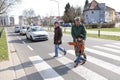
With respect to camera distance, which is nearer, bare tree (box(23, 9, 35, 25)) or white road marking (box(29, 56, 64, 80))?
white road marking (box(29, 56, 64, 80))

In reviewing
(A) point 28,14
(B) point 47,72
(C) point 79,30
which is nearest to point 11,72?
(B) point 47,72

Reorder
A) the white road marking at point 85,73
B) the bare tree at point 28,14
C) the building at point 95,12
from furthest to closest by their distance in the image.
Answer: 1. the bare tree at point 28,14
2. the building at point 95,12
3. the white road marking at point 85,73

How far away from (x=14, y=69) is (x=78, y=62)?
2.41m

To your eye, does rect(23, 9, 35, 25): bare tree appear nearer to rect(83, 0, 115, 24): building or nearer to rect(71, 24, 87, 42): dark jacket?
rect(83, 0, 115, 24): building

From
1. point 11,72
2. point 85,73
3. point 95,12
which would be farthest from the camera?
point 95,12

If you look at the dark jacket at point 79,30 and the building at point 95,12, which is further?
the building at point 95,12

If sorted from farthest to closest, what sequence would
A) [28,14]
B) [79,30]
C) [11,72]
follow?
[28,14] → [79,30] → [11,72]

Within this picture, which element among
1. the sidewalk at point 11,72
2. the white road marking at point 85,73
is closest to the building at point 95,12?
the sidewalk at point 11,72

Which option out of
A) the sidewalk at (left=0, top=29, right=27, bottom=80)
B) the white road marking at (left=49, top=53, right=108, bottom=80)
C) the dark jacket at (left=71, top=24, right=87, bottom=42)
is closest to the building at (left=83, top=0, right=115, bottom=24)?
the dark jacket at (left=71, top=24, right=87, bottom=42)

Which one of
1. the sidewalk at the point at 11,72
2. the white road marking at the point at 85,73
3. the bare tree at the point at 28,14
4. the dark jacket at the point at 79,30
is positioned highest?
the bare tree at the point at 28,14

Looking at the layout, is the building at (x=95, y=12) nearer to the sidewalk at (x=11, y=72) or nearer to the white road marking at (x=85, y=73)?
the sidewalk at (x=11, y=72)

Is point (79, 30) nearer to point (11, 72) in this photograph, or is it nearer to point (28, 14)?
point (11, 72)

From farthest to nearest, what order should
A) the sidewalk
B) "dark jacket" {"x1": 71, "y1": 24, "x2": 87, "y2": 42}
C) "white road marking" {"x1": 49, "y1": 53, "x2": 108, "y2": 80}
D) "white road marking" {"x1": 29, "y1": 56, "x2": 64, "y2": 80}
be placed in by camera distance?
"dark jacket" {"x1": 71, "y1": 24, "x2": 87, "y2": 42}, the sidewalk, "white road marking" {"x1": 29, "y1": 56, "x2": 64, "y2": 80}, "white road marking" {"x1": 49, "y1": 53, "x2": 108, "y2": 80}

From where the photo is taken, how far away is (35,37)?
21109 millimetres
